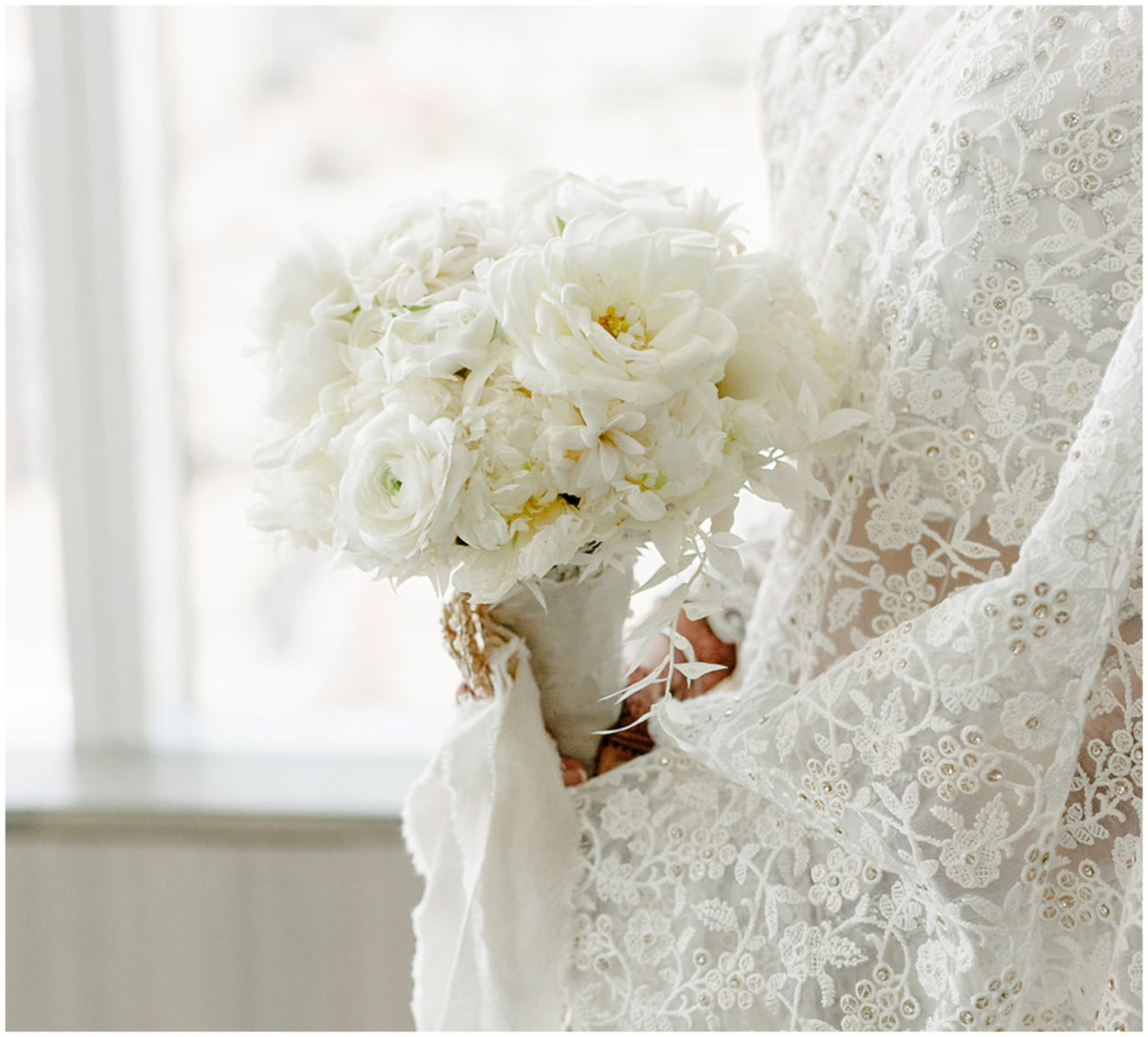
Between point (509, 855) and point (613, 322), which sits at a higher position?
point (613, 322)

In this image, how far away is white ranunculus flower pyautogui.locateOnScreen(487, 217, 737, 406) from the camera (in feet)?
1.66

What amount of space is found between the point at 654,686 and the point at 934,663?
0.97ft

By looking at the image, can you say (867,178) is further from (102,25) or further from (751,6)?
(102,25)

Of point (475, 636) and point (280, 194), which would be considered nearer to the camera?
point (475, 636)

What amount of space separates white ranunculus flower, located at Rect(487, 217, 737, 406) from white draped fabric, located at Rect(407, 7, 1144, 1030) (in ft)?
0.59

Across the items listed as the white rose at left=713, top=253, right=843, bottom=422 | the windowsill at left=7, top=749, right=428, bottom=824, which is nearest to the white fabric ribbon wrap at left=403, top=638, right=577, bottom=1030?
the white rose at left=713, top=253, right=843, bottom=422

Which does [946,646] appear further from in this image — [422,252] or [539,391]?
[422,252]

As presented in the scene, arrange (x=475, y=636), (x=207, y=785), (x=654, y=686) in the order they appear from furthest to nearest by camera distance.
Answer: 1. (x=207, y=785)
2. (x=654, y=686)
3. (x=475, y=636)

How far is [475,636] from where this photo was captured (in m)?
0.71

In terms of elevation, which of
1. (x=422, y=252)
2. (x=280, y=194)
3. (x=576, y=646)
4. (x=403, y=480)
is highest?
(x=280, y=194)

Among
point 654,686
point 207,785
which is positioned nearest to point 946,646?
point 654,686

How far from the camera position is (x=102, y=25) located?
1419mm

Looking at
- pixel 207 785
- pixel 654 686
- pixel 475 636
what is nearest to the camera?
pixel 475 636

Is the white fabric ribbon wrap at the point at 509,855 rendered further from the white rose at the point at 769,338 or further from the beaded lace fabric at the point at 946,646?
the white rose at the point at 769,338
